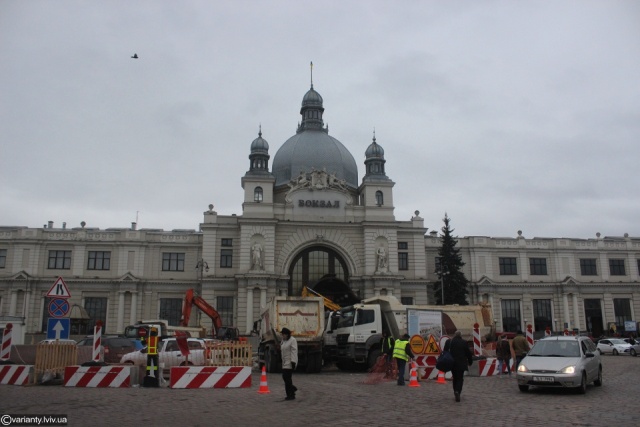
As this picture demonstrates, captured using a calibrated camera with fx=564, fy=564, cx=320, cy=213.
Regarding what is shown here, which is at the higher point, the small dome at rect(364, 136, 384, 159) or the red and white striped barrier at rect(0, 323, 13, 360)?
the small dome at rect(364, 136, 384, 159)

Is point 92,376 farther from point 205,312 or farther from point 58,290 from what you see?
point 205,312

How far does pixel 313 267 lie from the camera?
1981 inches

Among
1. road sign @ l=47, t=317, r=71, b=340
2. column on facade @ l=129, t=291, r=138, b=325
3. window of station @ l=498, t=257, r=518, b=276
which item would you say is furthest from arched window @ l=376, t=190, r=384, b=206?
road sign @ l=47, t=317, r=71, b=340

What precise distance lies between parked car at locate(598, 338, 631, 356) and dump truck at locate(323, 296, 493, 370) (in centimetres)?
1585

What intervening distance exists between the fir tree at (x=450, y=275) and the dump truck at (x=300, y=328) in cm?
2781

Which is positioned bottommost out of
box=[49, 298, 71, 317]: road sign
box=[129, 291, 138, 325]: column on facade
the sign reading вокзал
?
the sign reading вокзал

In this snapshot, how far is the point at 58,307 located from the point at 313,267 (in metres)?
35.0

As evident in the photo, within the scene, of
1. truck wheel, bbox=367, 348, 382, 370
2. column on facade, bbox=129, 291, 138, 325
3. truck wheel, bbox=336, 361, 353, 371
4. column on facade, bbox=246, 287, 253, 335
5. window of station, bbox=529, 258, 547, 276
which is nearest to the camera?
truck wheel, bbox=367, 348, 382, 370

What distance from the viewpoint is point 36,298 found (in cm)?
4928

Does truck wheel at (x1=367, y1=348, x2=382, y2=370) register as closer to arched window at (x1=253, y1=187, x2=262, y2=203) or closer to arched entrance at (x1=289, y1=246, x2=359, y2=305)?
arched entrance at (x1=289, y1=246, x2=359, y2=305)

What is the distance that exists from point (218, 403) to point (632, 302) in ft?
178

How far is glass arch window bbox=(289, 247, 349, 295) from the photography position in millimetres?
49969

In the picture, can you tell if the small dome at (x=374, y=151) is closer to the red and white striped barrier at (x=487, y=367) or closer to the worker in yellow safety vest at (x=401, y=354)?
the red and white striped barrier at (x=487, y=367)

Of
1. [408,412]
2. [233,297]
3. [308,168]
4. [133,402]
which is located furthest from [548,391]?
[308,168]
